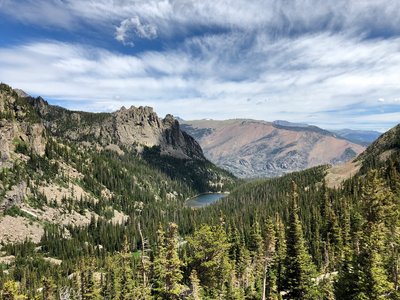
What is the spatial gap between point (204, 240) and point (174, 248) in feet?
22.7

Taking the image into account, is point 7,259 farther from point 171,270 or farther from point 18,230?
point 171,270

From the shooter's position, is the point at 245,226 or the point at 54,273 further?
the point at 245,226

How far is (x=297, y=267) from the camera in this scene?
6034 cm

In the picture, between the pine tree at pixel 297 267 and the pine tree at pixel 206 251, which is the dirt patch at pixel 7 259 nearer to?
the pine tree at pixel 206 251

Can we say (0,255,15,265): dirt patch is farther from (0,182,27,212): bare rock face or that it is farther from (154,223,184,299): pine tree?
(154,223,184,299): pine tree

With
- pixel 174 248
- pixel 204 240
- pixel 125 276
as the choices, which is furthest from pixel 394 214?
pixel 125 276

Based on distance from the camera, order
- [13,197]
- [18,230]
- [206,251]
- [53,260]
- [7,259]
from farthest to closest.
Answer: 1. [13,197]
2. [18,230]
3. [53,260]
4. [7,259]
5. [206,251]

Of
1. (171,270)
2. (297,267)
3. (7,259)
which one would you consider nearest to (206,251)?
(171,270)

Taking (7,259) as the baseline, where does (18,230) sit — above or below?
above

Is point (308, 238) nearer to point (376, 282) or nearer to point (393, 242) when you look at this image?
point (393, 242)

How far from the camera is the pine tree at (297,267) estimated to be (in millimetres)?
59750

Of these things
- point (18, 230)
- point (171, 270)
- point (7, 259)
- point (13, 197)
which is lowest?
point (7, 259)

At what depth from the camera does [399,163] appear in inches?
6324

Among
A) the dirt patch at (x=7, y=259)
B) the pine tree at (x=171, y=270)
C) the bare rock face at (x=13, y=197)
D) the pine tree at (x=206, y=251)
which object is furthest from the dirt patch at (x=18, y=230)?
the pine tree at (x=171, y=270)
